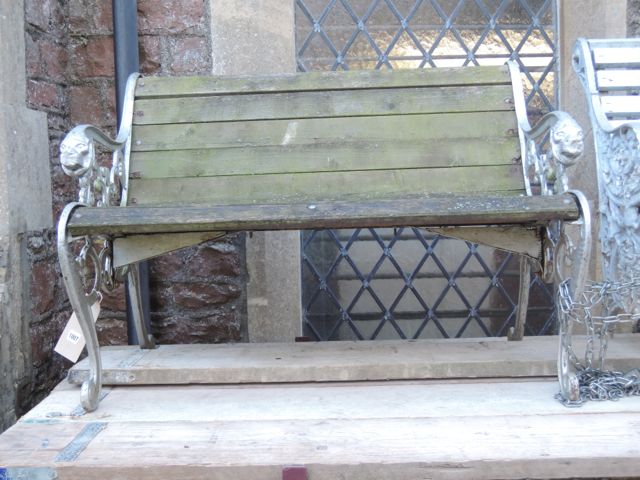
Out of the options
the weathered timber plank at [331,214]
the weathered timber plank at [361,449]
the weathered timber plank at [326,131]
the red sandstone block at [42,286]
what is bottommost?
the weathered timber plank at [361,449]

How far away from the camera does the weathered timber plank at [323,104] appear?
84.0 inches

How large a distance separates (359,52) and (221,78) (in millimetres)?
959

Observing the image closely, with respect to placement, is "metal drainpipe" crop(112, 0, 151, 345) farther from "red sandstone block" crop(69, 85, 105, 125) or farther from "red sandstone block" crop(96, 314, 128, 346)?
"red sandstone block" crop(96, 314, 128, 346)

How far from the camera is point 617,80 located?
2.30 meters

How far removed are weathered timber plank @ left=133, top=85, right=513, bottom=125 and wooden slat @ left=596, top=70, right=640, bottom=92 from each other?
1.41 ft

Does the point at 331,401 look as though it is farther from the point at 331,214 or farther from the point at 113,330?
the point at 113,330

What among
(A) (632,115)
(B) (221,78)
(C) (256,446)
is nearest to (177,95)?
(B) (221,78)

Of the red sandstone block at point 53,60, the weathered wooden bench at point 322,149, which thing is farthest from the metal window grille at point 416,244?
the red sandstone block at point 53,60

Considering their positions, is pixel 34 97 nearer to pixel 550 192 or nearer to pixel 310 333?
pixel 310 333

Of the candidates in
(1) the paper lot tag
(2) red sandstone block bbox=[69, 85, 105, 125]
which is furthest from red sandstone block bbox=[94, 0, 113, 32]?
(1) the paper lot tag

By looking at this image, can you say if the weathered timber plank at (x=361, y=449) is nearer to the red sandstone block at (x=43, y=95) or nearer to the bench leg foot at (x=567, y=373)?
the bench leg foot at (x=567, y=373)

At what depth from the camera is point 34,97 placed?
92.9 inches

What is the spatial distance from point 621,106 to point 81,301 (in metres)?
1.96

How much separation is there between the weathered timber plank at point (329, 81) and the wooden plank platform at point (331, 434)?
39.9 inches
